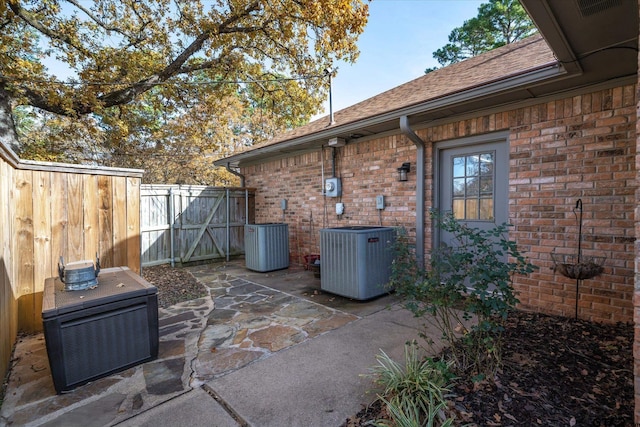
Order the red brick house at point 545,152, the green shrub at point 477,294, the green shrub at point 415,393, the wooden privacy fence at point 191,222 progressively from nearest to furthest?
the green shrub at point 415,393 → the green shrub at point 477,294 → the red brick house at point 545,152 → the wooden privacy fence at point 191,222

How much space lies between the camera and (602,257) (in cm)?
322

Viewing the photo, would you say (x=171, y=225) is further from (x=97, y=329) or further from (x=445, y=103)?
(x=445, y=103)

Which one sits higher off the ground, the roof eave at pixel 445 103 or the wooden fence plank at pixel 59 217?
the roof eave at pixel 445 103

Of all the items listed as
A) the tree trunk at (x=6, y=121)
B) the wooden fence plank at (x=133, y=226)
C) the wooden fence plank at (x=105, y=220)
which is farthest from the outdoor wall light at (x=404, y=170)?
the tree trunk at (x=6, y=121)

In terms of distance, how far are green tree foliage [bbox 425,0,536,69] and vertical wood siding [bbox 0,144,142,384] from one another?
15.8m

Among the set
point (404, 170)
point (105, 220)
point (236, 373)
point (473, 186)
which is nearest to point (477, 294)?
point (236, 373)

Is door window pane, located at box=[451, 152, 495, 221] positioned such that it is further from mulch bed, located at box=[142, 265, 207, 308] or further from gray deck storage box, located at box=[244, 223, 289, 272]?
mulch bed, located at box=[142, 265, 207, 308]

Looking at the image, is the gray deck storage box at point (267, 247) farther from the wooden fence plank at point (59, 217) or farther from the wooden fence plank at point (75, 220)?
the wooden fence plank at point (59, 217)

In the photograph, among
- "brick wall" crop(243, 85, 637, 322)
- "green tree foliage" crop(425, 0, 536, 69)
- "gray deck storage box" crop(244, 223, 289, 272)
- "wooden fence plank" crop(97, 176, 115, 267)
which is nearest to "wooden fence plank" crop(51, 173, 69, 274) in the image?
"wooden fence plank" crop(97, 176, 115, 267)

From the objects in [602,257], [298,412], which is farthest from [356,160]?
[298,412]

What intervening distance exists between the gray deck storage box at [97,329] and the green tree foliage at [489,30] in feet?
53.8

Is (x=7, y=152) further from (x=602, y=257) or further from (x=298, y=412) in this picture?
(x=602, y=257)

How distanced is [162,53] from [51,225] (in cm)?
598

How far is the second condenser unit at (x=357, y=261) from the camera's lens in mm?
4266
